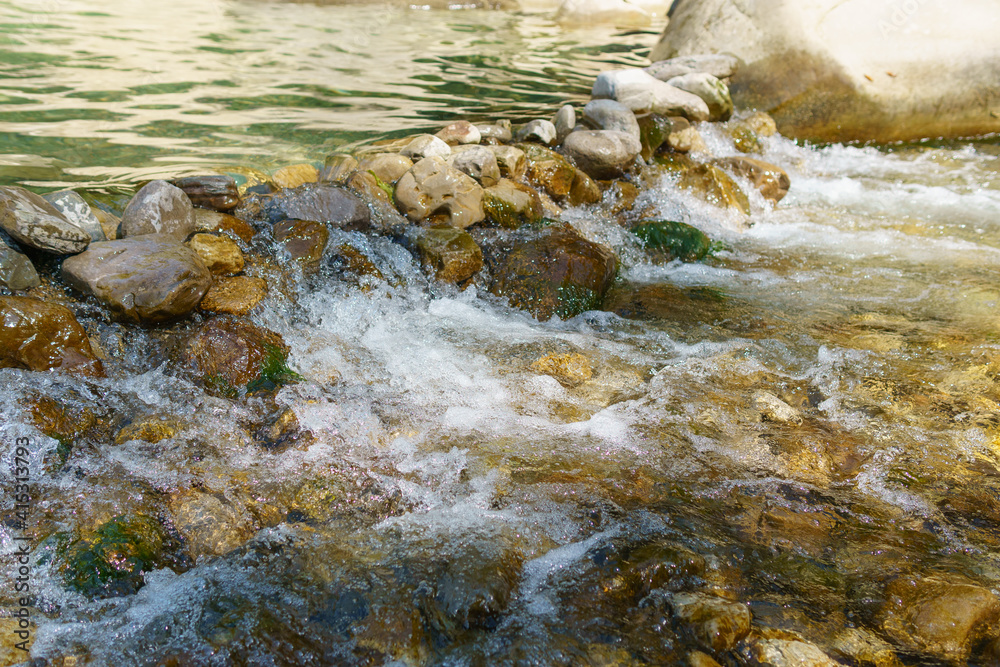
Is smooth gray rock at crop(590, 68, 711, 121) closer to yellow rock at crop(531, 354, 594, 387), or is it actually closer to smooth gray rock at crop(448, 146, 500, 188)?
smooth gray rock at crop(448, 146, 500, 188)

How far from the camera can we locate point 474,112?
655 cm

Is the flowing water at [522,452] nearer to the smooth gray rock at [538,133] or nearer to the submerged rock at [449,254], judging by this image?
the submerged rock at [449,254]

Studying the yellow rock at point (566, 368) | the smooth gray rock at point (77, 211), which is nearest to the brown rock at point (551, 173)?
the yellow rock at point (566, 368)

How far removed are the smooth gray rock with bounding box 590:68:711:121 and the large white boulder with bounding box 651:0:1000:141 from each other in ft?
4.22

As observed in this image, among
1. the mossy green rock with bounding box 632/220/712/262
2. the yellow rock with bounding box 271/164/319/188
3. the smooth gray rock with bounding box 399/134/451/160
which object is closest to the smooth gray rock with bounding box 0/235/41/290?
the yellow rock with bounding box 271/164/319/188

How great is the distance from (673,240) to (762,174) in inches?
70.2

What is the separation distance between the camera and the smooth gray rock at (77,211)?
359 centimetres

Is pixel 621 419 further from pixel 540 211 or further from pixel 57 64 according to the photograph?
pixel 57 64

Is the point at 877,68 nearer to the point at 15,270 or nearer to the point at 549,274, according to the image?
the point at 549,274

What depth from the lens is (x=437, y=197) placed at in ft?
15.3

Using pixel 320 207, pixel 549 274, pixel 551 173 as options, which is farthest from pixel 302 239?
pixel 551 173

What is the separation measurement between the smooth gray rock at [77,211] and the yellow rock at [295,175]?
47.6 inches

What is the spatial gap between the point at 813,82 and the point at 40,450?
7.82 meters

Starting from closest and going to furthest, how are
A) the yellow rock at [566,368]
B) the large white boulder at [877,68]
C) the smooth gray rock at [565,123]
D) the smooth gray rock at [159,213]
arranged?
the yellow rock at [566,368] → the smooth gray rock at [159,213] → the smooth gray rock at [565,123] → the large white boulder at [877,68]
